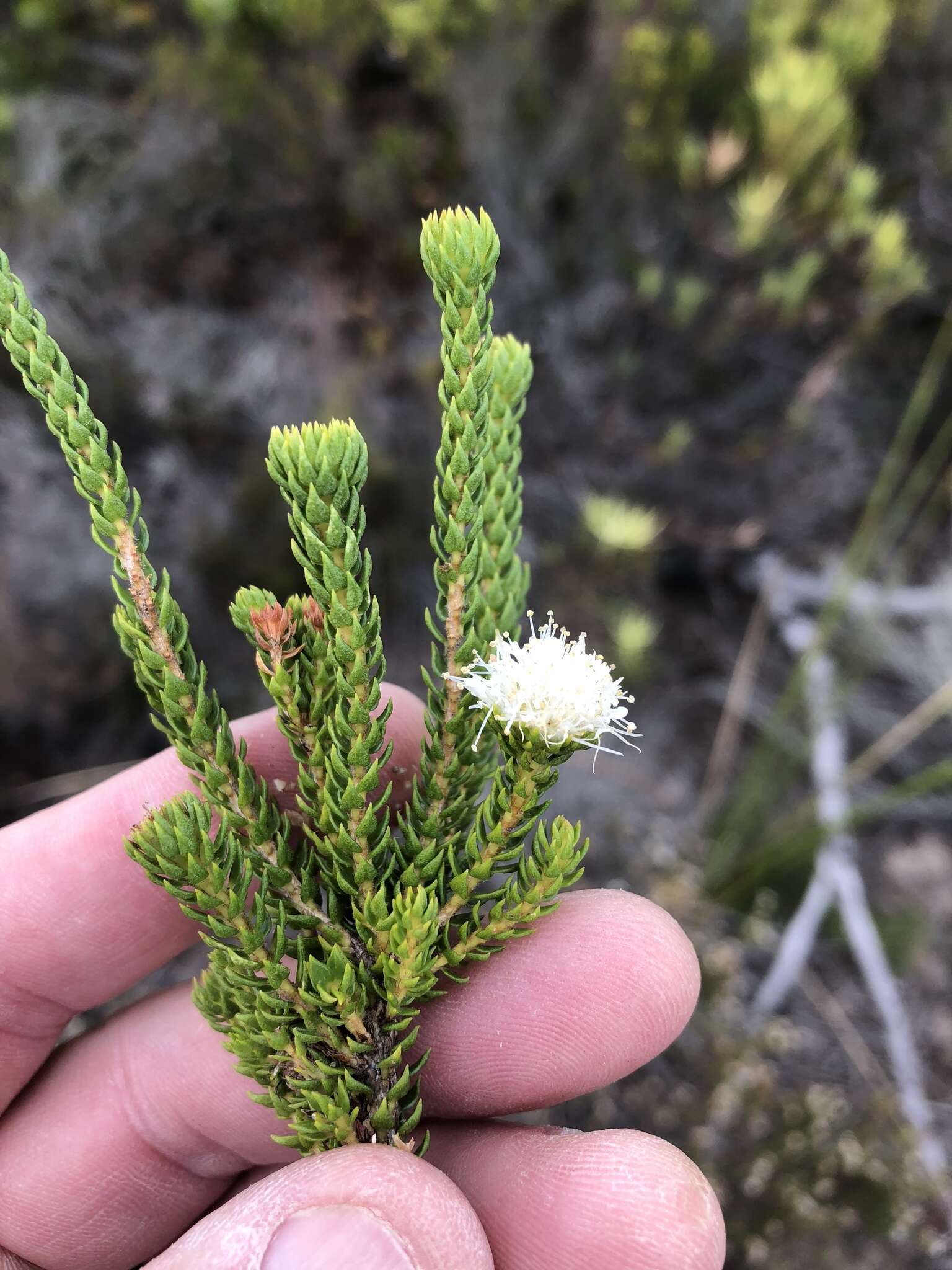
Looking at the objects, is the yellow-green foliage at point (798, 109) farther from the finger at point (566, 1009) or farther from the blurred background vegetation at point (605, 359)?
the finger at point (566, 1009)

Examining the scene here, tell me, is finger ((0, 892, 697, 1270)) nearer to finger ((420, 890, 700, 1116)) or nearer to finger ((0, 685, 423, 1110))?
finger ((420, 890, 700, 1116))

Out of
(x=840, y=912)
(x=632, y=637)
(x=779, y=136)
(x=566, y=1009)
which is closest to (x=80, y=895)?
(x=566, y=1009)

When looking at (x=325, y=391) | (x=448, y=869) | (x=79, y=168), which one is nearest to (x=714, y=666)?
(x=325, y=391)

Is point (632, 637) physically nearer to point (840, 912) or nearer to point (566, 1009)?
point (840, 912)

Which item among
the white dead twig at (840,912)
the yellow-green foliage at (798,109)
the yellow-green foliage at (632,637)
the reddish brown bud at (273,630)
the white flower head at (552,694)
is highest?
the yellow-green foliage at (798,109)

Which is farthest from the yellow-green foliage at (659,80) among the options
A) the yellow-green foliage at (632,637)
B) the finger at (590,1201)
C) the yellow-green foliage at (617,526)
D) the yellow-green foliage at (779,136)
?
the finger at (590,1201)

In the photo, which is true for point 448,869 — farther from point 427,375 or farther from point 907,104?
point 907,104

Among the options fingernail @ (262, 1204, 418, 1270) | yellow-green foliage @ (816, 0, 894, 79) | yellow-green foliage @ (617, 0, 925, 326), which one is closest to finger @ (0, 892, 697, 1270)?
fingernail @ (262, 1204, 418, 1270)
